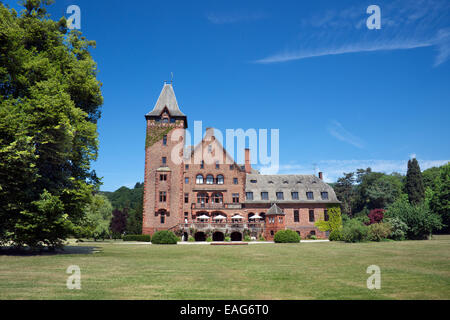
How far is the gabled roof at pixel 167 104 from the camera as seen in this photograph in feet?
157

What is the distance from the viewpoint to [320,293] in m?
7.91

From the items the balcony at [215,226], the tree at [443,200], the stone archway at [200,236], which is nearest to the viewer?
the balcony at [215,226]

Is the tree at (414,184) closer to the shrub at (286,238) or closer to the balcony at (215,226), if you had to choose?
the shrub at (286,238)

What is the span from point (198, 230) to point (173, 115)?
1861cm

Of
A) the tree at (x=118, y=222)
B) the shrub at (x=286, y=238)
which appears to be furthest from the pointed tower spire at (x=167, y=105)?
the tree at (x=118, y=222)

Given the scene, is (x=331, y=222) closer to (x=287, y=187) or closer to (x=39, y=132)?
(x=287, y=187)

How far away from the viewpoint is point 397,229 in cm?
3481

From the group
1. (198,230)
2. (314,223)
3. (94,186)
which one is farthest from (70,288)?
(314,223)

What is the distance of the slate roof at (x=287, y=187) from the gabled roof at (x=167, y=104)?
17.2 metres

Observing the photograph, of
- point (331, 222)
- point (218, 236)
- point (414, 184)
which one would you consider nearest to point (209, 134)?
point (218, 236)

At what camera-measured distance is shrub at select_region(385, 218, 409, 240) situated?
114ft

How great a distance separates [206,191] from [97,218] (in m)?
18.7

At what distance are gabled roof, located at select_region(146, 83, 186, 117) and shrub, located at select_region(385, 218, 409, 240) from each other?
32.7 m

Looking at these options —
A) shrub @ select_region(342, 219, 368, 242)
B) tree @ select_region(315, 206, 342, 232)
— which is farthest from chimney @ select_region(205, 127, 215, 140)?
shrub @ select_region(342, 219, 368, 242)
